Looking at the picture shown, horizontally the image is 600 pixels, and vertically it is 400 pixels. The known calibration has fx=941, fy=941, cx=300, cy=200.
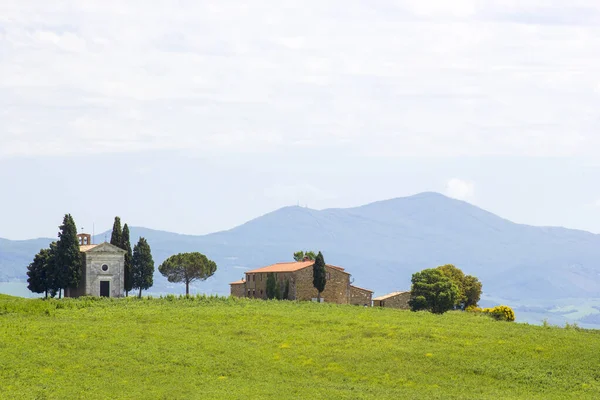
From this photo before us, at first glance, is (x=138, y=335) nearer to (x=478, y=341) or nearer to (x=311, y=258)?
(x=478, y=341)

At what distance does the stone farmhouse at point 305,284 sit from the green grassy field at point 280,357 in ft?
103

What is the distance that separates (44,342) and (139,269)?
47048mm

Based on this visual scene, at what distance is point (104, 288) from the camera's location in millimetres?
108688

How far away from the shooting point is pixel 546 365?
62.9m

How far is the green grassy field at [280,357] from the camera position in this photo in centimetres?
5547

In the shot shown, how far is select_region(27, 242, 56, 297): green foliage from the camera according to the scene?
105 m

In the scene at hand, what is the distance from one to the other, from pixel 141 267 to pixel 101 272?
601 centimetres

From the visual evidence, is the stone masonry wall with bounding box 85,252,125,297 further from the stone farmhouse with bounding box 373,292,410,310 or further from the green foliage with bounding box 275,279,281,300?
the stone farmhouse with bounding box 373,292,410,310

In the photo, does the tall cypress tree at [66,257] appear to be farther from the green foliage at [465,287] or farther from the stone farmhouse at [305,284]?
the green foliage at [465,287]

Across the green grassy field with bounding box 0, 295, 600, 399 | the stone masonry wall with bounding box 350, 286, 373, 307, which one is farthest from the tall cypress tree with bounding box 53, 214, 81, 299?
the stone masonry wall with bounding box 350, 286, 373, 307

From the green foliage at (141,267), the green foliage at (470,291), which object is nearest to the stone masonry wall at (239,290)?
the green foliage at (141,267)

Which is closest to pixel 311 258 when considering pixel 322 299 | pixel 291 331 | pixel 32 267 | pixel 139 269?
pixel 322 299

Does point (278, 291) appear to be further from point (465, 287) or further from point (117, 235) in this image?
point (465, 287)

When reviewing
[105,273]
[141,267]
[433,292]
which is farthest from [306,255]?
[105,273]
